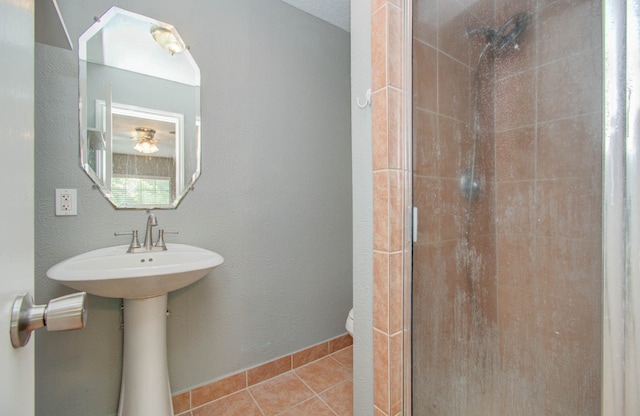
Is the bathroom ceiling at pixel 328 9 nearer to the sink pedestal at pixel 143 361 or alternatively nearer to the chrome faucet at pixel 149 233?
the chrome faucet at pixel 149 233

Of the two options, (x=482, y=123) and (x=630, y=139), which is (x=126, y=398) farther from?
(x=482, y=123)

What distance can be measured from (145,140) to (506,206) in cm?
176

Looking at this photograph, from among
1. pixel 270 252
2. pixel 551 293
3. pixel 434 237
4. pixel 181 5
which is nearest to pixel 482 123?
pixel 434 237

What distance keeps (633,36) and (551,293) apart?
0.94 meters

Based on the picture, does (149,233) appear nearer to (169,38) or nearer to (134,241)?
(134,241)

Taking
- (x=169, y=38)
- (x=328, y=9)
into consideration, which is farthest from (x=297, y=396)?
(x=328, y=9)

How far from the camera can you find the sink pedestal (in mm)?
1108

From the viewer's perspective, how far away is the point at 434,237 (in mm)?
1070

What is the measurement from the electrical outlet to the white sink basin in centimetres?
20

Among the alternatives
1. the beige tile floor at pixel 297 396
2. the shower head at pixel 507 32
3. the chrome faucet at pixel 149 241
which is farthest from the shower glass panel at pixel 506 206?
the chrome faucet at pixel 149 241

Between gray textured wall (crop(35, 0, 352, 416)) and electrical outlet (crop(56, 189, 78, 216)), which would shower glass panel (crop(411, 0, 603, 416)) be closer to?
gray textured wall (crop(35, 0, 352, 416))

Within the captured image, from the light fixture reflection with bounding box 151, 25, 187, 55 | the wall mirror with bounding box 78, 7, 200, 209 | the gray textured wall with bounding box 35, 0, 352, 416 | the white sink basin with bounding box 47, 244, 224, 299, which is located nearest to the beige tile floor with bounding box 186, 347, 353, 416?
the gray textured wall with bounding box 35, 0, 352, 416

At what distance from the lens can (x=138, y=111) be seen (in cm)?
136

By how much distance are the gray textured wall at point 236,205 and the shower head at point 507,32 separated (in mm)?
966
